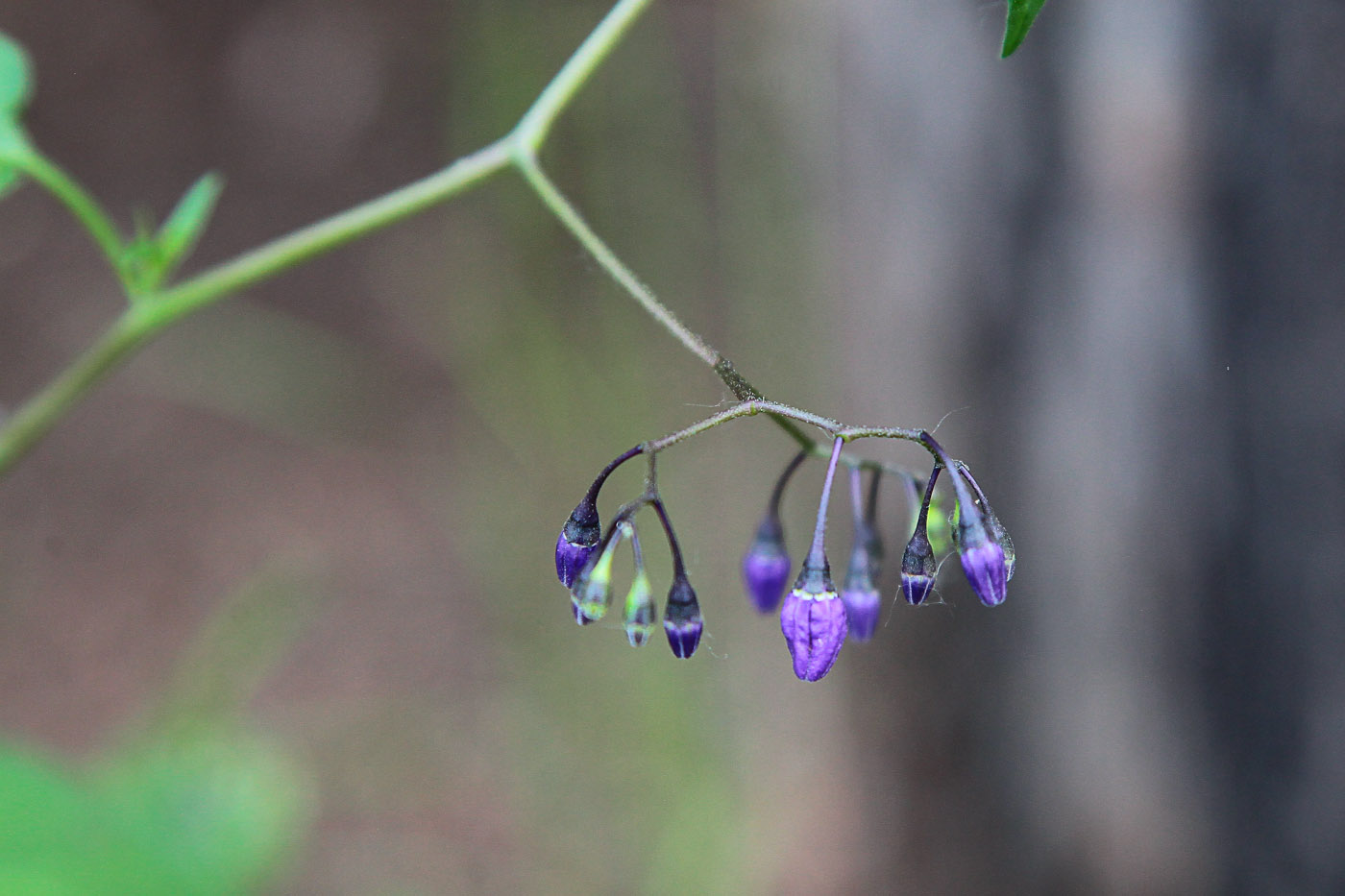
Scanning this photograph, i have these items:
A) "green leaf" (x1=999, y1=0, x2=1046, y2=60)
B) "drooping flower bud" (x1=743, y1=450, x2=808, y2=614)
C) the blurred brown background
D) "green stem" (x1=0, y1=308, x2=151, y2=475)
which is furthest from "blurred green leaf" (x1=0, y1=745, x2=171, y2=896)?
the blurred brown background

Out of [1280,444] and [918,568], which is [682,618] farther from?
[1280,444]

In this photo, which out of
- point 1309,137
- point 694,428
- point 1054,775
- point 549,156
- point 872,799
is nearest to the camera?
point 694,428

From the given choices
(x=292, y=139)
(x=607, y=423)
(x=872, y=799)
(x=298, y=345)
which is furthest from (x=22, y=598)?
(x=872, y=799)

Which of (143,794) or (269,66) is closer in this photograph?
(143,794)

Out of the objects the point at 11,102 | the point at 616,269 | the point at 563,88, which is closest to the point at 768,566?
the point at 616,269

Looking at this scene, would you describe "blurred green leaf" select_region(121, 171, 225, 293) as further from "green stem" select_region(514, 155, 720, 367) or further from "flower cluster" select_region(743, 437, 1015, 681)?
"flower cluster" select_region(743, 437, 1015, 681)

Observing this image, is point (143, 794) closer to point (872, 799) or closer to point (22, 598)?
point (22, 598)
